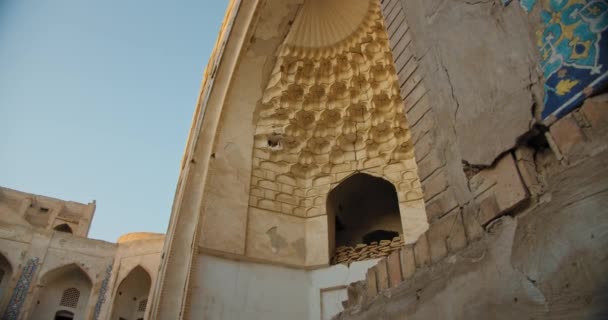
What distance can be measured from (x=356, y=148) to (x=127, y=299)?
11.7 metres

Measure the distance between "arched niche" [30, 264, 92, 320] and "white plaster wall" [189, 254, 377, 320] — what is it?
12266 mm

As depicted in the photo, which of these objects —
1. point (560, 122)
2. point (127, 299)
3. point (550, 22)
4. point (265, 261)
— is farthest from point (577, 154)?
point (127, 299)

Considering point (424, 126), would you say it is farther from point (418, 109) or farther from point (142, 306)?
point (142, 306)

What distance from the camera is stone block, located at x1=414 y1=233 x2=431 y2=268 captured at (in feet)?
5.83

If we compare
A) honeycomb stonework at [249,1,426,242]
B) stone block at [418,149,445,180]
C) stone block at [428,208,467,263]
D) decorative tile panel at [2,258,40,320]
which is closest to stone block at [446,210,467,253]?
stone block at [428,208,467,263]

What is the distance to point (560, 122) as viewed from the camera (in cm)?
139

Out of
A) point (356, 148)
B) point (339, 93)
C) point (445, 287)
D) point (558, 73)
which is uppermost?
point (339, 93)

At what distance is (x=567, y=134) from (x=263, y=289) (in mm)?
4088

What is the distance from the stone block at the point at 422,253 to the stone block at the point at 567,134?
0.65 metres

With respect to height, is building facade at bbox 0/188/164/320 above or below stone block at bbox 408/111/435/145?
above

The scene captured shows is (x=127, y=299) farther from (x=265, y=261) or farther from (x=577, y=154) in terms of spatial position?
(x=577, y=154)

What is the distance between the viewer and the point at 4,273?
577 inches

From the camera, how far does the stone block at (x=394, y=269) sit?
1907mm

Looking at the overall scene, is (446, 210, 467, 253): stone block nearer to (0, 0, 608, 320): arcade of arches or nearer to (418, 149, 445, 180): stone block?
(0, 0, 608, 320): arcade of arches
